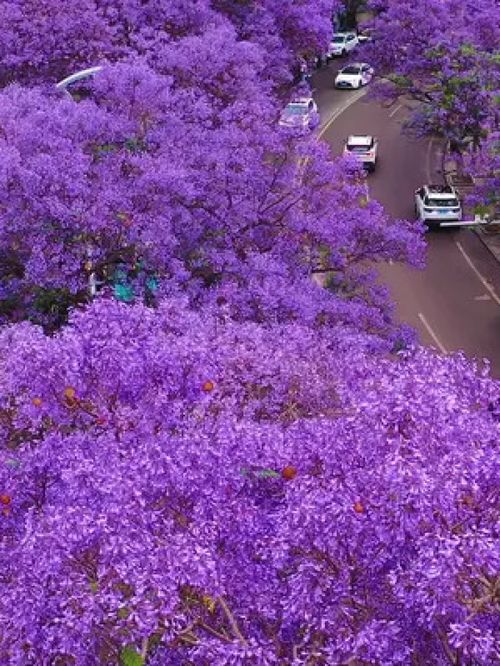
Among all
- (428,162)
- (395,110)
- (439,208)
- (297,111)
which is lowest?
(395,110)

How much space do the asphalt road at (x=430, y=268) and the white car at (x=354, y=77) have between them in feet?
9.93

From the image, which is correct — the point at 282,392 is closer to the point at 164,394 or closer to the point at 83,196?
the point at 164,394

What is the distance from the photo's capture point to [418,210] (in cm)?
3253

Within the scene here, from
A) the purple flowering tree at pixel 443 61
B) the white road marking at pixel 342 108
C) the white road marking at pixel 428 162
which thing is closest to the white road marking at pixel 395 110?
the white road marking at pixel 342 108

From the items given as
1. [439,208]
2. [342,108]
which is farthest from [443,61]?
[342,108]

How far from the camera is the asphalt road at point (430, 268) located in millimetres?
25109

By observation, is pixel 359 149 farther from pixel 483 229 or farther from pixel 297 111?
pixel 297 111

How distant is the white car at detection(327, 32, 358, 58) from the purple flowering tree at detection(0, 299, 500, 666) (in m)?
45.1

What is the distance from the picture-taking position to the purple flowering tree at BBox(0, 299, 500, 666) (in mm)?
7375

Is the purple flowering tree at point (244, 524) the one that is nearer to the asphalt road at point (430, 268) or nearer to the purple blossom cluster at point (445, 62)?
the asphalt road at point (430, 268)

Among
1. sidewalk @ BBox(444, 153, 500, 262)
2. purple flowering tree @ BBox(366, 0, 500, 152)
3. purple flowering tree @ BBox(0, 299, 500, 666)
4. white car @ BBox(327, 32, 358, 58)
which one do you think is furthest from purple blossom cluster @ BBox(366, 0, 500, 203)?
purple flowering tree @ BBox(0, 299, 500, 666)

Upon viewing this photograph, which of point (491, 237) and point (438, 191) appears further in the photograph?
point (438, 191)

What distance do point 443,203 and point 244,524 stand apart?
986 inches

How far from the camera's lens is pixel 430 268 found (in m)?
29.1
